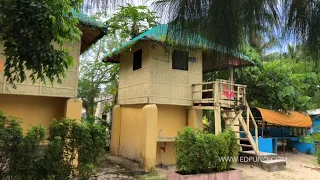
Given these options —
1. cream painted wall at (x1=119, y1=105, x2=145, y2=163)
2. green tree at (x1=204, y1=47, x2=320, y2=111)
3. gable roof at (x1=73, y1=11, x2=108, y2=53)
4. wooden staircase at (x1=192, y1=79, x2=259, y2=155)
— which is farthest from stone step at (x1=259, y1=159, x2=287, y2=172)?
gable roof at (x1=73, y1=11, x2=108, y2=53)

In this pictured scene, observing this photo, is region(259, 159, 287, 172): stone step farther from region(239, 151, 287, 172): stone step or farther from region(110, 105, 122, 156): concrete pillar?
region(110, 105, 122, 156): concrete pillar

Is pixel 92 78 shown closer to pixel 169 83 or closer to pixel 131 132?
pixel 131 132

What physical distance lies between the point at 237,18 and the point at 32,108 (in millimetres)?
6705

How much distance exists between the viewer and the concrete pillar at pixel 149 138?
757cm

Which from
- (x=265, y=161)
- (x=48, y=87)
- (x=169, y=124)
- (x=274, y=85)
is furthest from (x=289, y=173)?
(x=48, y=87)

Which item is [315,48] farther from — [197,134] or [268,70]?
[268,70]

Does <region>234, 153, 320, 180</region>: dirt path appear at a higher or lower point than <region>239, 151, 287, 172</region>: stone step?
lower

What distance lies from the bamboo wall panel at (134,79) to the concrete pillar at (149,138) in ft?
1.61

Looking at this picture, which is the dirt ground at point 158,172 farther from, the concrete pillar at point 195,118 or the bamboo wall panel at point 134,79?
the bamboo wall panel at point 134,79

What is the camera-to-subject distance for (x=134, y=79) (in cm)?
907

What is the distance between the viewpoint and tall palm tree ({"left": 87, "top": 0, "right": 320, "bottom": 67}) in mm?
1299

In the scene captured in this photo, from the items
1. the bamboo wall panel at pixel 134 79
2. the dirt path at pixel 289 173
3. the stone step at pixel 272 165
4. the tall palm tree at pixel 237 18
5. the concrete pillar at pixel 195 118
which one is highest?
the bamboo wall panel at pixel 134 79

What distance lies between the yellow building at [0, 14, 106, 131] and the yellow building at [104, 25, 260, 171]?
1.93m

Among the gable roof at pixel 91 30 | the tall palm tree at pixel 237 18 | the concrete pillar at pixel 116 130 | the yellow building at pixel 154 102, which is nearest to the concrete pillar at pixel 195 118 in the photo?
the yellow building at pixel 154 102
